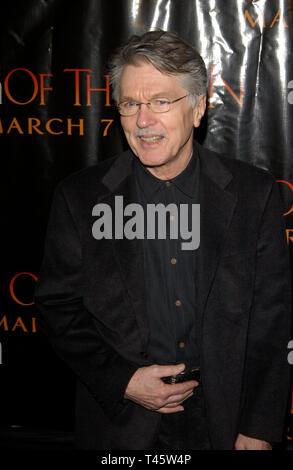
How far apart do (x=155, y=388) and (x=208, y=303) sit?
36 centimetres

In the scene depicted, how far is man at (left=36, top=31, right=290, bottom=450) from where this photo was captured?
1.52m

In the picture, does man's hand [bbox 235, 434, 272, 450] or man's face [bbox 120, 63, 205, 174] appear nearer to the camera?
man's face [bbox 120, 63, 205, 174]

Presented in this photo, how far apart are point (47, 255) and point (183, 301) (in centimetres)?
54

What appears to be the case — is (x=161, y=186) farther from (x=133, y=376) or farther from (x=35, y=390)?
(x=35, y=390)

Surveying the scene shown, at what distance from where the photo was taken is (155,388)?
4.98ft

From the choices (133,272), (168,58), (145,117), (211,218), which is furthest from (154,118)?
(133,272)

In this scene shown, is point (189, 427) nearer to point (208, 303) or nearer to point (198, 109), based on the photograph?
point (208, 303)

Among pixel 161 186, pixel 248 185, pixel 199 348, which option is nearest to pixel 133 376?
pixel 199 348

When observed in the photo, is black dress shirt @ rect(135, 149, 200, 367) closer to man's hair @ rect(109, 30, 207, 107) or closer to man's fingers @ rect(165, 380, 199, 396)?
man's fingers @ rect(165, 380, 199, 396)

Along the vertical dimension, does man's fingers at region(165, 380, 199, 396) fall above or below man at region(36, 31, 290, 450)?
below

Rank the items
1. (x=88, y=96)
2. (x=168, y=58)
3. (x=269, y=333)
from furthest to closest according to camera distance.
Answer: (x=88, y=96), (x=269, y=333), (x=168, y=58)

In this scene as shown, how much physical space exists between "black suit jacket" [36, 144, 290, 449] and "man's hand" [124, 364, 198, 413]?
0.12 feet

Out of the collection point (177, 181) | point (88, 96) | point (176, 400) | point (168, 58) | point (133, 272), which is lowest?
point (176, 400)

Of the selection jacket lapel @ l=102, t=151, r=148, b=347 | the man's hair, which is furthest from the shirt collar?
the man's hair
